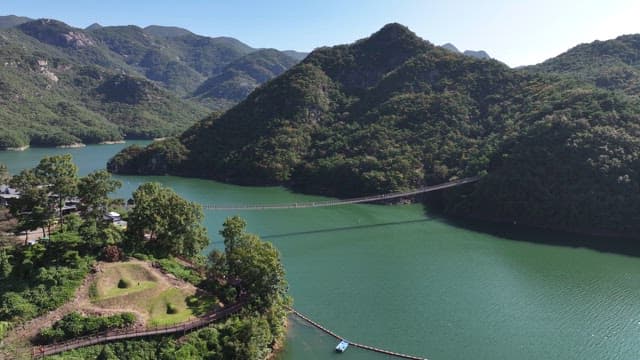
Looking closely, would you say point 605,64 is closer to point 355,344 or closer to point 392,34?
point 392,34

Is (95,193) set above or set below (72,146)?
below

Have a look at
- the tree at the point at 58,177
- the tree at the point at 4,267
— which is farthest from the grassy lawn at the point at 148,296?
the tree at the point at 58,177

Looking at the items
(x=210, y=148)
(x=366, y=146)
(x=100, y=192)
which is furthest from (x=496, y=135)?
(x=100, y=192)

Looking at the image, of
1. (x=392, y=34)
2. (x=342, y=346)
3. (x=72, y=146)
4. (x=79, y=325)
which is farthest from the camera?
(x=72, y=146)

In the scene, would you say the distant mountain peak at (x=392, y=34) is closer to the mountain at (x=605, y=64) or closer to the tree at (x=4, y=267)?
the mountain at (x=605, y=64)

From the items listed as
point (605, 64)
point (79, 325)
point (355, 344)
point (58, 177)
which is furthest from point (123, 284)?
point (605, 64)

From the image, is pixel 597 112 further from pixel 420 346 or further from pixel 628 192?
pixel 420 346
